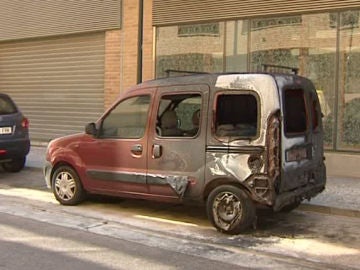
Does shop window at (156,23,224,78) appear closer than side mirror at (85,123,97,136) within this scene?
No

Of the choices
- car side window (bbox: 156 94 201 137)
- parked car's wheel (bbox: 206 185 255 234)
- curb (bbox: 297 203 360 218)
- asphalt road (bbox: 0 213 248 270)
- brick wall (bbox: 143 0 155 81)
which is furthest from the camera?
brick wall (bbox: 143 0 155 81)

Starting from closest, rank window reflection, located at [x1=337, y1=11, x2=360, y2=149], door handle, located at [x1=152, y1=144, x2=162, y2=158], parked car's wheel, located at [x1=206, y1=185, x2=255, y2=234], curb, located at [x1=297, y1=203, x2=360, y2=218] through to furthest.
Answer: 1. parked car's wheel, located at [x1=206, y1=185, x2=255, y2=234]
2. door handle, located at [x1=152, y1=144, x2=162, y2=158]
3. curb, located at [x1=297, y1=203, x2=360, y2=218]
4. window reflection, located at [x1=337, y1=11, x2=360, y2=149]

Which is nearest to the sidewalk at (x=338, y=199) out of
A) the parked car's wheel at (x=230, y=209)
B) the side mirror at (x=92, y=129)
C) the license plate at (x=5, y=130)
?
the parked car's wheel at (x=230, y=209)

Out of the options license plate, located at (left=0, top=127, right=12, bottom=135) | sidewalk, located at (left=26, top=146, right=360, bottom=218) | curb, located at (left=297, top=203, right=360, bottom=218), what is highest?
license plate, located at (left=0, top=127, right=12, bottom=135)

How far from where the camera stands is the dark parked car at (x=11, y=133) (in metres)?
11.1

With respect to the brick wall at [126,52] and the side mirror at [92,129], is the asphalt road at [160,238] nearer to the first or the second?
the side mirror at [92,129]

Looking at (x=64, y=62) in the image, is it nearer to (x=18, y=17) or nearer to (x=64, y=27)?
(x=64, y=27)

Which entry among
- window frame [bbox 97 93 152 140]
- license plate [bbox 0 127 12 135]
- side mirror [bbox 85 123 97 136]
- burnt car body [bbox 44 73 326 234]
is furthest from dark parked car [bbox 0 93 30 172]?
window frame [bbox 97 93 152 140]

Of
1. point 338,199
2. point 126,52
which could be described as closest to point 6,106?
point 126,52

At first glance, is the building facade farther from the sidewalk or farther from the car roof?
the car roof

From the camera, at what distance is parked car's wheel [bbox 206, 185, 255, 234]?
22.1 ft

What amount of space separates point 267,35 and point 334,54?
1.60 metres

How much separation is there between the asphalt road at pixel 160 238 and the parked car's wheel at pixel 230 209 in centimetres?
14

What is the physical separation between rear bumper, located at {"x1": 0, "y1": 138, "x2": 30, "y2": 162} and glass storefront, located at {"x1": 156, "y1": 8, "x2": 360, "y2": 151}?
4519 mm
